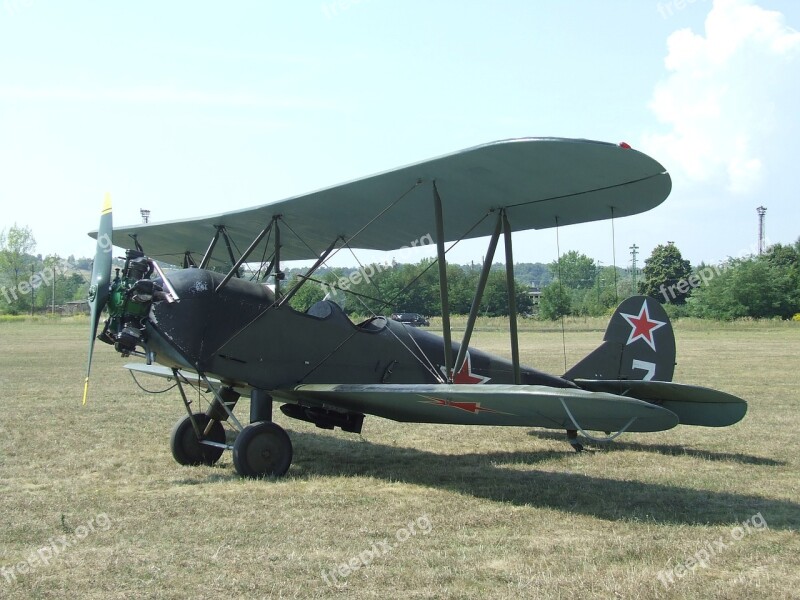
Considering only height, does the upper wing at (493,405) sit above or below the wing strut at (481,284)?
below

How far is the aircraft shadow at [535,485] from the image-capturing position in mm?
5328

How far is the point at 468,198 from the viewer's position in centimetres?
706

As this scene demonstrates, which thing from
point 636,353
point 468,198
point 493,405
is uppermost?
point 468,198

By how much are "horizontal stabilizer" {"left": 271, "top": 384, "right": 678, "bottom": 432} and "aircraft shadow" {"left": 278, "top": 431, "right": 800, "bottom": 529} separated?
1.76 feet

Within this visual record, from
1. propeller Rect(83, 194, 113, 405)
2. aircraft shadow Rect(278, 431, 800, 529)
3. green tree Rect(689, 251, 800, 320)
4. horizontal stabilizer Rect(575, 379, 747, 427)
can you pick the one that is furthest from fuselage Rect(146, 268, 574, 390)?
green tree Rect(689, 251, 800, 320)

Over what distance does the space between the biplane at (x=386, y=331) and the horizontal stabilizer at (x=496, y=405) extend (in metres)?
0.02

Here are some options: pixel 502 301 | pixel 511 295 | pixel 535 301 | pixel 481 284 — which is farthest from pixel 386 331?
pixel 535 301

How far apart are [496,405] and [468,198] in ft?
7.16

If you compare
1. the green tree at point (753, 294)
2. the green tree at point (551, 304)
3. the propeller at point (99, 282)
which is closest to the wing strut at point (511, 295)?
the propeller at point (99, 282)

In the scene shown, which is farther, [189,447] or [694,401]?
[189,447]

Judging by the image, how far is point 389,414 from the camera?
23.1 feet

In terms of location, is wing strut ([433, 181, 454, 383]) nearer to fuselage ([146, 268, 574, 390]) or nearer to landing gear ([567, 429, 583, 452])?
fuselage ([146, 268, 574, 390])

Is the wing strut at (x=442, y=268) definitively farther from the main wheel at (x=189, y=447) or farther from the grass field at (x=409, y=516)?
the main wheel at (x=189, y=447)

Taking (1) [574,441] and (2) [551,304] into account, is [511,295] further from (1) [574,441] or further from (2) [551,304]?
(2) [551,304]
